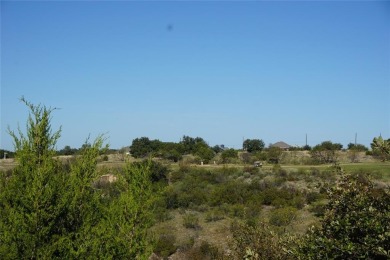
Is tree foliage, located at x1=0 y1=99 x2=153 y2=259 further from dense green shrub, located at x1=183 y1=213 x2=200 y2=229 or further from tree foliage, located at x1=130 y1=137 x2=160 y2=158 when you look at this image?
tree foliage, located at x1=130 y1=137 x2=160 y2=158

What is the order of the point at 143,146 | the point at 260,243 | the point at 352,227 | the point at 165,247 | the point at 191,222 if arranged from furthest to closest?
the point at 143,146
the point at 191,222
the point at 165,247
the point at 260,243
the point at 352,227

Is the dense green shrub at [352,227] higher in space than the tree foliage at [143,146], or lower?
lower

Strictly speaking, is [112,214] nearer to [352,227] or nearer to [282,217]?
[352,227]

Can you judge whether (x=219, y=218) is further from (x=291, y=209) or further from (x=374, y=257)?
(x=374, y=257)

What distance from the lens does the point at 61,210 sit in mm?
6965

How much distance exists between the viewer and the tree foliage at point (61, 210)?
659cm

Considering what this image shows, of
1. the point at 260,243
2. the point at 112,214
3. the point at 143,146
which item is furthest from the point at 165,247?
the point at 143,146

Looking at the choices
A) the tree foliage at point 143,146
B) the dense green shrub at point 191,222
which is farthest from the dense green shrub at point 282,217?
the tree foliage at point 143,146

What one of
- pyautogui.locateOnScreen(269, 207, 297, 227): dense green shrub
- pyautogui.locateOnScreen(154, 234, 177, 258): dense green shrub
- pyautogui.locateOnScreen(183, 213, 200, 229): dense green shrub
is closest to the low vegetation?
pyautogui.locateOnScreen(154, 234, 177, 258): dense green shrub

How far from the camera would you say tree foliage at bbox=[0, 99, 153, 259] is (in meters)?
6.59

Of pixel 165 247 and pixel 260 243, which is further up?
pixel 260 243

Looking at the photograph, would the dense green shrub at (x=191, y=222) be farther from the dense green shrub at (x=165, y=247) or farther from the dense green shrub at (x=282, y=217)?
the dense green shrub at (x=282, y=217)

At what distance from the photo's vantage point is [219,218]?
24734 mm

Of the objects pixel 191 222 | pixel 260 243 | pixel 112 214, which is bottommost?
pixel 191 222
